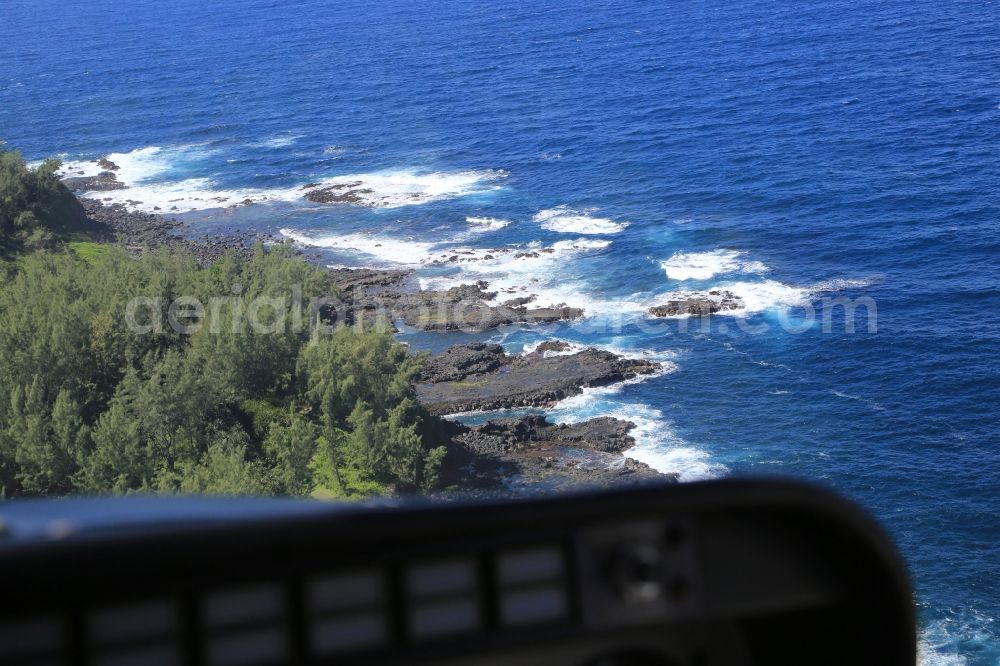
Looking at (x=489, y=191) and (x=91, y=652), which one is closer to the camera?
(x=91, y=652)

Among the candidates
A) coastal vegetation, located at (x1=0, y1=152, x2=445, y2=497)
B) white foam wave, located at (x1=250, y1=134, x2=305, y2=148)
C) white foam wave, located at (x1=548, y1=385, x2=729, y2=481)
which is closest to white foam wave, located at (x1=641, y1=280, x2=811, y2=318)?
white foam wave, located at (x1=548, y1=385, x2=729, y2=481)

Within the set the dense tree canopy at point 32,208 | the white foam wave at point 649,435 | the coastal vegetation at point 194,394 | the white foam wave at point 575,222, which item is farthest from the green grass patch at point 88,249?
the white foam wave at point 649,435

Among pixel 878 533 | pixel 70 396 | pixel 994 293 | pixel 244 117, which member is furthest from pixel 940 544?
pixel 244 117

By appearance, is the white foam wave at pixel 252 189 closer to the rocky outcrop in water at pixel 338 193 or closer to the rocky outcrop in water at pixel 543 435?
the rocky outcrop in water at pixel 338 193

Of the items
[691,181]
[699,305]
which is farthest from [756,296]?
[691,181]

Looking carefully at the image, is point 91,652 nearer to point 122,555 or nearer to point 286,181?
point 122,555

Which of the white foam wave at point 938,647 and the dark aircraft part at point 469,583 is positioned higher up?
the dark aircraft part at point 469,583

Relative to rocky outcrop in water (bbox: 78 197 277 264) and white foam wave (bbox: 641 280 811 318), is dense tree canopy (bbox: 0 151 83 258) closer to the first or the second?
rocky outcrop in water (bbox: 78 197 277 264)
